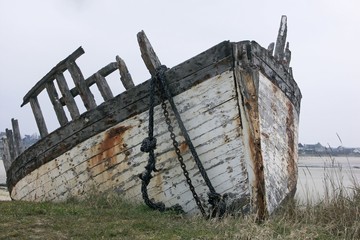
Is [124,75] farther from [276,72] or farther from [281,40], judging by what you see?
[281,40]

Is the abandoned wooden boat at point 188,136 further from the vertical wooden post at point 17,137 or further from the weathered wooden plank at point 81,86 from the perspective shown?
the vertical wooden post at point 17,137

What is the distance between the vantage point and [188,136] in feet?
19.0

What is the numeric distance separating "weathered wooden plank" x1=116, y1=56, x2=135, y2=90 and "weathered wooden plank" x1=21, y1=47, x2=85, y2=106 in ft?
2.24

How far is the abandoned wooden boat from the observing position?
5.67 m

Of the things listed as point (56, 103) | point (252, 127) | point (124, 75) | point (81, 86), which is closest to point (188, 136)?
point (252, 127)

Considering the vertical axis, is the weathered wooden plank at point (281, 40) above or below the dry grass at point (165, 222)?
above

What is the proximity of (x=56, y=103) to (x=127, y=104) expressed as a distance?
1.47 m

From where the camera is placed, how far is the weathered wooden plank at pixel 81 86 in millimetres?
6643

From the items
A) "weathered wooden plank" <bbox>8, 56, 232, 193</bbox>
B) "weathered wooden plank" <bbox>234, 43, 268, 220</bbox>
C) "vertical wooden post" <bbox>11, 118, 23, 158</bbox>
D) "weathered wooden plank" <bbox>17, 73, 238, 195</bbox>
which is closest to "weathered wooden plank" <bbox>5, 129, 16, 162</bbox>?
"vertical wooden post" <bbox>11, 118, 23, 158</bbox>

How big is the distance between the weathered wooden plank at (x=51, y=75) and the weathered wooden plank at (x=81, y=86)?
82mm

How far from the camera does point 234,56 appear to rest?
225 inches

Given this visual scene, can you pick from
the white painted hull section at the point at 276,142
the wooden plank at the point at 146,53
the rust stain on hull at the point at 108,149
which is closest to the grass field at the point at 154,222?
the white painted hull section at the point at 276,142

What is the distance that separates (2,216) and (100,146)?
5.02 ft

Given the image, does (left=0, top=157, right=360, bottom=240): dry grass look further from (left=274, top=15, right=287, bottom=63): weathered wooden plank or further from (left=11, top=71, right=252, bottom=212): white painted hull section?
(left=274, top=15, right=287, bottom=63): weathered wooden plank
